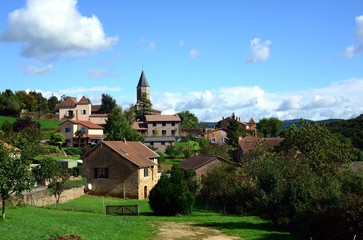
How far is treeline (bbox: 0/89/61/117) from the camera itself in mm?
112375

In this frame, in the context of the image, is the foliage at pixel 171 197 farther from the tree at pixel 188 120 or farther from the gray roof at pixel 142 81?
the gray roof at pixel 142 81

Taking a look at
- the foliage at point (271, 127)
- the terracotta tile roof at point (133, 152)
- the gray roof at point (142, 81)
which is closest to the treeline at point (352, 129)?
the foliage at point (271, 127)

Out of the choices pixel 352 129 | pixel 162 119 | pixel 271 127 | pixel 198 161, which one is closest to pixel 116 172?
pixel 198 161

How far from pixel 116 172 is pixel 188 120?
321 feet

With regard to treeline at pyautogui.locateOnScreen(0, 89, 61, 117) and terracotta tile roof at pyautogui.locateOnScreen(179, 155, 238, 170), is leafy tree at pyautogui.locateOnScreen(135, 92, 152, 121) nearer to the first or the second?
treeline at pyautogui.locateOnScreen(0, 89, 61, 117)

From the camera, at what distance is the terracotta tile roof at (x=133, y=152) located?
1992 inches

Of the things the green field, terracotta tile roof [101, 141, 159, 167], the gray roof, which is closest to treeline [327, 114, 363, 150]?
terracotta tile roof [101, 141, 159, 167]

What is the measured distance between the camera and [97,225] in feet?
91.1

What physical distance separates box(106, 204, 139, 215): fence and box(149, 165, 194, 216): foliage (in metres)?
1.87

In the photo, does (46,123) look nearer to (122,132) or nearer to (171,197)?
(122,132)

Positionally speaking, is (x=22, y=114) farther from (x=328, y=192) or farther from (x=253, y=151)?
(x=328, y=192)

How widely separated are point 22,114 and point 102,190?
74.2 m

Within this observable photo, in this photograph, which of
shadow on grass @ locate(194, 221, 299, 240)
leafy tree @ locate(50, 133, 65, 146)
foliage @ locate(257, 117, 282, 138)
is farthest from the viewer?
foliage @ locate(257, 117, 282, 138)

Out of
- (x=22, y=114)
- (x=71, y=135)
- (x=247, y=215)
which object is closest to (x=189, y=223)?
(x=247, y=215)
